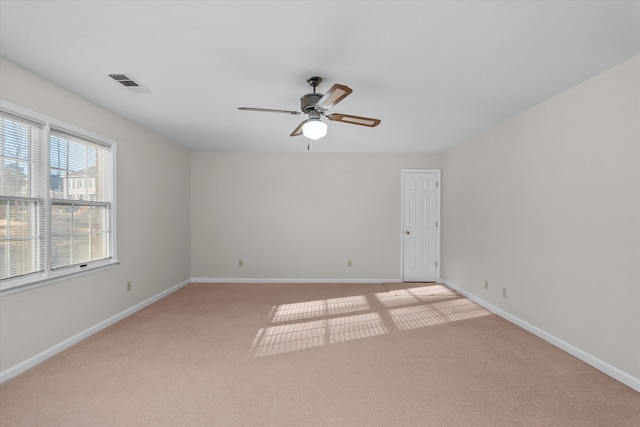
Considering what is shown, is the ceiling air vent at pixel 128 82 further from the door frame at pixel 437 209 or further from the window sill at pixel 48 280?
the door frame at pixel 437 209

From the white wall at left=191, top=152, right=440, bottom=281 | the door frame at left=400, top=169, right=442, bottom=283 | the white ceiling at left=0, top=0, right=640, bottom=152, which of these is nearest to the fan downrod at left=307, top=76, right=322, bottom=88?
the white ceiling at left=0, top=0, right=640, bottom=152

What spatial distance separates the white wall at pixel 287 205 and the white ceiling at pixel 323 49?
2.31 meters

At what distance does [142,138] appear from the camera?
14.0ft

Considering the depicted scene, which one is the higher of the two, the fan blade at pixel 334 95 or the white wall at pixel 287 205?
the fan blade at pixel 334 95

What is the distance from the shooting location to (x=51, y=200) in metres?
2.87

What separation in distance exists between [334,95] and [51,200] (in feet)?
8.83

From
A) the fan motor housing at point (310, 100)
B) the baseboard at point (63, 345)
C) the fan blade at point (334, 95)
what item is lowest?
the baseboard at point (63, 345)

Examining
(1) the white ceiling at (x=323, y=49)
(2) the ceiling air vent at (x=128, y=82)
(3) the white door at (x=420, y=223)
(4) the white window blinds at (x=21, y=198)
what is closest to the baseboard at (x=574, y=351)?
(3) the white door at (x=420, y=223)

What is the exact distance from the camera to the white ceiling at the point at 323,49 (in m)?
1.80

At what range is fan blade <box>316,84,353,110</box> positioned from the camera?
2104mm

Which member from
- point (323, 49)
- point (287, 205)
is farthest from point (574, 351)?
point (287, 205)

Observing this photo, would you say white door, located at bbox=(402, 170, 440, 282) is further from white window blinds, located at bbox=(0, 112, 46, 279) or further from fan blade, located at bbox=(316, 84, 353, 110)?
white window blinds, located at bbox=(0, 112, 46, 279)

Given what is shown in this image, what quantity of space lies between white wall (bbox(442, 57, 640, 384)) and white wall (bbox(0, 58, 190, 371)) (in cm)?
462

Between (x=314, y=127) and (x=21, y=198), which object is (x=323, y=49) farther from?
(x=21, y=198)
